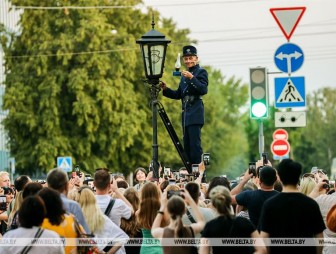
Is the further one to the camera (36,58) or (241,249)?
(36,58)

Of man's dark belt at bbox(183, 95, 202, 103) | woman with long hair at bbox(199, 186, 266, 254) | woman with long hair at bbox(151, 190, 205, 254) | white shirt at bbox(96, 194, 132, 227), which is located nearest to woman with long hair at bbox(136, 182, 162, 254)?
white shirt at bbox(96, 194, 132, 227)

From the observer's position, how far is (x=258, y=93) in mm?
24094

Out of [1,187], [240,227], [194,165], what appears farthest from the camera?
[1,187]

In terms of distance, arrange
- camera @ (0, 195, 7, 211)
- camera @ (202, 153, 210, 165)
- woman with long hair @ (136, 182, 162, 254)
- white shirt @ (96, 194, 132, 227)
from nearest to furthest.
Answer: woman with long hair @ (136, 182, 162, 254)
white shirt @ (96, 194, 132, 227)
camera @ (202, 153, 210, 165)
camera @ (0, 195, 7, 211)

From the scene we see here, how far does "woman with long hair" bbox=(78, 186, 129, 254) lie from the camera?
14258 mm

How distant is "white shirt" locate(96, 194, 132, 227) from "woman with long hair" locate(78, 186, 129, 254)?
44 cm

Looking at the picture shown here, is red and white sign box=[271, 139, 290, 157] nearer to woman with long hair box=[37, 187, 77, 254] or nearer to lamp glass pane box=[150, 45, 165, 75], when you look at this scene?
lamp glass pane box=[150, 45, 165, 75]

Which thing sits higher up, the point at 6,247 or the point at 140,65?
the point at 140,65

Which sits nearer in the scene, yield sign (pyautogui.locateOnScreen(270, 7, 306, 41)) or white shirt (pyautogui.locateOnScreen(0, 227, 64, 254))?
white shirt (pyautogui.locateOnScreen(0, 227, 64, 254))

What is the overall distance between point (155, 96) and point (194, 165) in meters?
1.48

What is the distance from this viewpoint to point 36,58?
60469 millimetres

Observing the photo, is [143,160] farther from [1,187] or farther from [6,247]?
[6,247]

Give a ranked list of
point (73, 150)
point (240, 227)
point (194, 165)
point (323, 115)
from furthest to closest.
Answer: point (323, 115), point (73, 150), point (194, 165), point (240, 227)

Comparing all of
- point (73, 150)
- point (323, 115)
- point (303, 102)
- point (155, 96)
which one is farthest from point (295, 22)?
point (323, 115)
